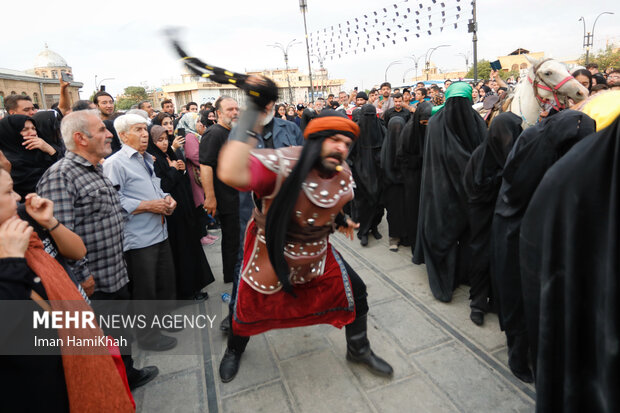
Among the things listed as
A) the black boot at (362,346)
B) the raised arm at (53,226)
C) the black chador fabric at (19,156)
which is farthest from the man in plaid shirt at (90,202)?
the black chador fabric at (19,156)

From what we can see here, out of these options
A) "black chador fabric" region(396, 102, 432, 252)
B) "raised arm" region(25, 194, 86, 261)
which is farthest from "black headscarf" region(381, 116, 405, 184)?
"raised arm" region(25, 194, 86, 261)

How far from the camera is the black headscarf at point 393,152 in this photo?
16.6 feet

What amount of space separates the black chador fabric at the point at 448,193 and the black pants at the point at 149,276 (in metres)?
2.60

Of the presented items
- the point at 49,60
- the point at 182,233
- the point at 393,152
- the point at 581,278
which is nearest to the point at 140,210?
the point at 182,233

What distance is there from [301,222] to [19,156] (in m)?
3.44

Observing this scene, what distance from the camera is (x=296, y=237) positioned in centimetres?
222

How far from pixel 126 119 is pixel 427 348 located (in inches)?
122

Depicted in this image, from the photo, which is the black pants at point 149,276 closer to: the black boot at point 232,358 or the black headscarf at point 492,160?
the black boot at point 232,358

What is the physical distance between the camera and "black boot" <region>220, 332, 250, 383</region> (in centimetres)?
276

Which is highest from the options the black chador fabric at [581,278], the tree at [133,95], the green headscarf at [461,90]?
the tree at [133,95]

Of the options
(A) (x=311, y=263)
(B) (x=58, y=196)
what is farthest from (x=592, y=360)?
(B) (x=58, y=196)

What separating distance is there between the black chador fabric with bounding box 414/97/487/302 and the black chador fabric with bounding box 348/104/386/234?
59.9 inches

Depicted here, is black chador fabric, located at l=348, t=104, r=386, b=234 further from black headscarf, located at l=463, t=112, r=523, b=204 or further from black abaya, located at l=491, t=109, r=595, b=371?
black abaya, located at l=491, t=109, r=595, b=371

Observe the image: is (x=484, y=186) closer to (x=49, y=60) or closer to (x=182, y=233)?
(x=182, y=233)
